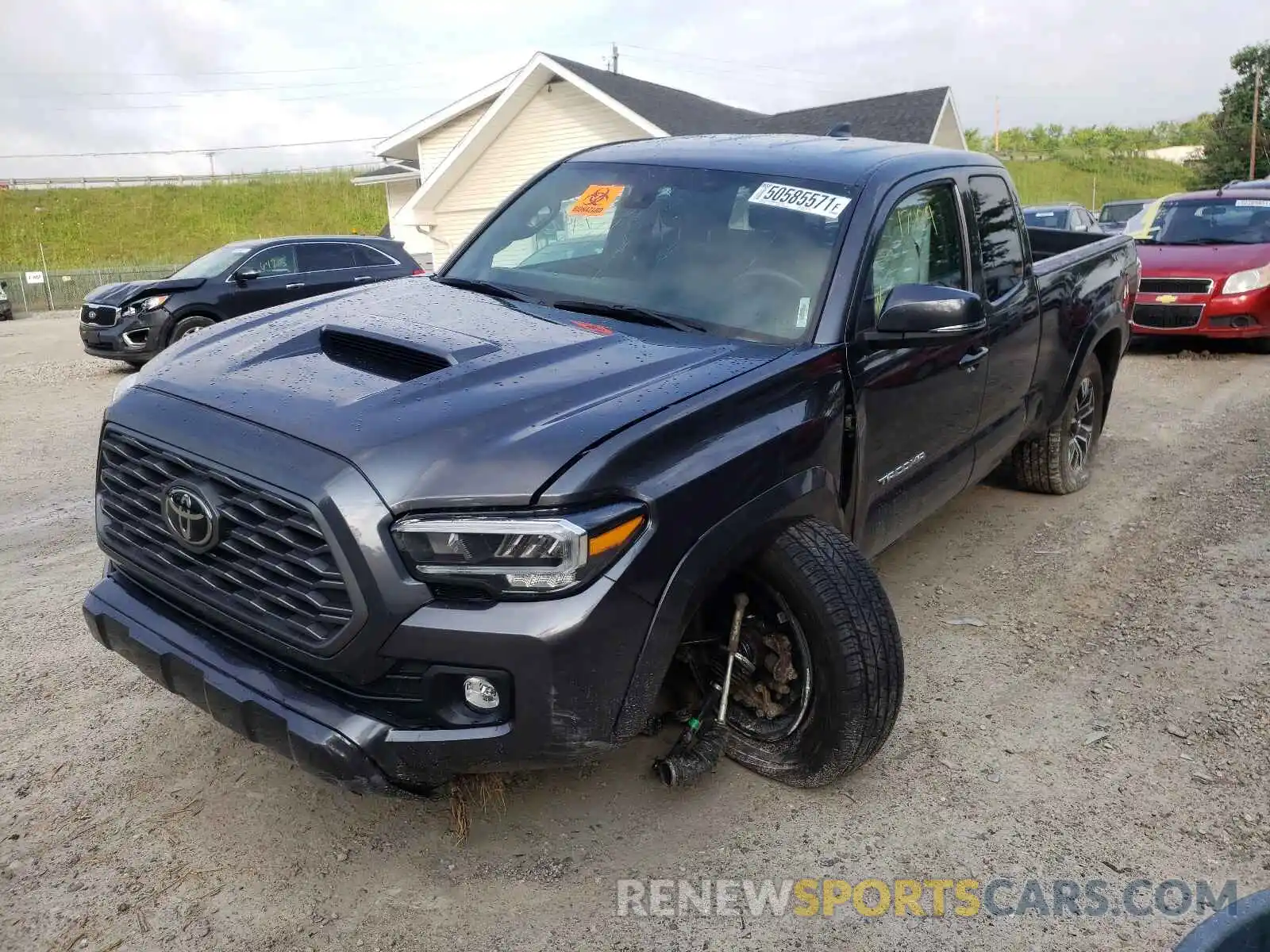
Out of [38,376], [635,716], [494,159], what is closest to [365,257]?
[38,376]

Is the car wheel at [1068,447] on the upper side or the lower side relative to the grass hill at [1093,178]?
lower

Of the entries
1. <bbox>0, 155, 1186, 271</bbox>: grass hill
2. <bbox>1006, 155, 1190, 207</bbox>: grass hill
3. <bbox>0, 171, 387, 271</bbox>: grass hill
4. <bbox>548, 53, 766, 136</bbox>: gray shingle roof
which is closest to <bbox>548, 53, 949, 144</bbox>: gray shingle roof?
<bbox>548, 53, 766, 136</bbox>: gray shingle roof

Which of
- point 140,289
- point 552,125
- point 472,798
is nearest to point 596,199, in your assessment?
point 472,798

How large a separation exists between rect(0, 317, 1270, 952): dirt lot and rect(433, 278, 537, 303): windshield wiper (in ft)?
5.34

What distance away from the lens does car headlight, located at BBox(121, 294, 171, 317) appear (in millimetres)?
11570

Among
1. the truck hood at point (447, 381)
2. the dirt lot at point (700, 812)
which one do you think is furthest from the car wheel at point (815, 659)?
the truck hood at point (447, 381)

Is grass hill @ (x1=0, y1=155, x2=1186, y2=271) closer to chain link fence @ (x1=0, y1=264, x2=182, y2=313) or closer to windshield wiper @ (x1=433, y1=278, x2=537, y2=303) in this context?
chain link fence @ (x1=0, y1=264, x2=182, y2=313)

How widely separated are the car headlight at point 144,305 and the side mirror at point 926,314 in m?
10.6

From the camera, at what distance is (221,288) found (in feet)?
39.5

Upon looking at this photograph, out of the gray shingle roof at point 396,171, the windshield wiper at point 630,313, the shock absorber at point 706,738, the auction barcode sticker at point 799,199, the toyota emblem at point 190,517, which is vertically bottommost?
the shock absorber at point 706,738

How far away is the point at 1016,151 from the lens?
62938 mm

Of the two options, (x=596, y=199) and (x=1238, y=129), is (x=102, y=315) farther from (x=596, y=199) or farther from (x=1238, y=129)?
(x=1238, y=129)

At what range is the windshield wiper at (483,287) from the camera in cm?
362

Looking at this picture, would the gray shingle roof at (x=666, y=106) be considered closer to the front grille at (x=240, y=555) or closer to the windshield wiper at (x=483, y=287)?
the windshield wiper at (x=483, y=287)
